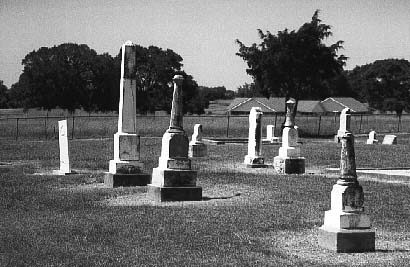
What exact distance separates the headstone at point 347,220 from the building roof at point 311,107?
402 feet

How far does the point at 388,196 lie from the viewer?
16.6 meters

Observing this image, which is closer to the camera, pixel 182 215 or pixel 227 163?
pixel 182 215

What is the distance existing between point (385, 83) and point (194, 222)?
131 metres

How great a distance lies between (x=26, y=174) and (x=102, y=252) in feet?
39.8

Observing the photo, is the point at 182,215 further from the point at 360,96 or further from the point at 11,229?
the point at 360,96

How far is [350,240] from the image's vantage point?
10.2 m

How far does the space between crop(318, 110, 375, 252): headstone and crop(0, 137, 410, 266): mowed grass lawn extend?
8.6 inches

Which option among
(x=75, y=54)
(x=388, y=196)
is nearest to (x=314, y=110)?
(x=75, y=54)

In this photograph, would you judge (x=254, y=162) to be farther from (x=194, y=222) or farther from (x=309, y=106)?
(x=309, y=106)

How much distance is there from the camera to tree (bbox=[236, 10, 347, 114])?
5288cm

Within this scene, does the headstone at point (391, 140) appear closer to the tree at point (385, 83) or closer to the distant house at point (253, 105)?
the distant house at point (253, 105)

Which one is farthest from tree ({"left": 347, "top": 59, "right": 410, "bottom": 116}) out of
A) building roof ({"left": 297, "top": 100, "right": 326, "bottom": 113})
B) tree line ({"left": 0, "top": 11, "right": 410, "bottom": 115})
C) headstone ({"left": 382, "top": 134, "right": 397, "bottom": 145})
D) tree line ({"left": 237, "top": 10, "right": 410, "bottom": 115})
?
headstone ({"left": 382, "top": 134, "right": 397, "bottom": 145})

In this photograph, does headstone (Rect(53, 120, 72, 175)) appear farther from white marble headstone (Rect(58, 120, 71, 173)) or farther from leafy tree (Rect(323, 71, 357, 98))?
leafy tree (Rect(323, 71, 357, 98))

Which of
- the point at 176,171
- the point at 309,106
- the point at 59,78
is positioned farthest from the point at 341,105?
the point at 176,171
